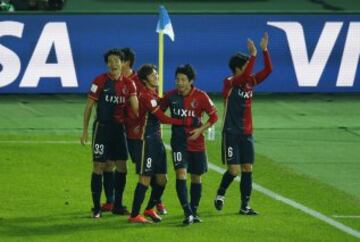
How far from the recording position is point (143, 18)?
28.8m

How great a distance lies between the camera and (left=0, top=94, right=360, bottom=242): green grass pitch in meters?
16.1

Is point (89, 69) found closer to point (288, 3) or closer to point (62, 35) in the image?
point (62, 35)

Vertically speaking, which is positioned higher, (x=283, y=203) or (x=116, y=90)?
(x=116, y=90)

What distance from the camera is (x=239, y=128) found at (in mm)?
17531

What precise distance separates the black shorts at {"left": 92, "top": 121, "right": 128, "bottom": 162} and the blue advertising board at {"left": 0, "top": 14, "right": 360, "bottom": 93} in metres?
10.9

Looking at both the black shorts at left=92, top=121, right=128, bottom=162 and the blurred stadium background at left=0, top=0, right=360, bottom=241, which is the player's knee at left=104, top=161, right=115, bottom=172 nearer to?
the black shorts at left=92, top=121, right=128, bottom=162

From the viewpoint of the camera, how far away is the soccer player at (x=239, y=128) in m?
17.4

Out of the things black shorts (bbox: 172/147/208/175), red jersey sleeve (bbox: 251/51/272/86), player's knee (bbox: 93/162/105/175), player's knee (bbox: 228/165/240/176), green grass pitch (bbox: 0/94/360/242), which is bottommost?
green grass pitch (bbox: 0/94/360/242)

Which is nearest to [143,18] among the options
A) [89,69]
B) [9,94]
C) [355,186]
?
[89,69]

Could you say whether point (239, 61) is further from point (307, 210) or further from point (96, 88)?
point (307, 210)

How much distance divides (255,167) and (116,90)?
4875mm

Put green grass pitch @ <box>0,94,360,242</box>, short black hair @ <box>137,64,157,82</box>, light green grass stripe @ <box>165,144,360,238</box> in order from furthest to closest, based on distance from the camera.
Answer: short black hair @ <box>137,64,157,82</box>
light green grass stripe @ <box>165,144,360,238</box>
green grass pitch @ <box>0,94,360,242</box>

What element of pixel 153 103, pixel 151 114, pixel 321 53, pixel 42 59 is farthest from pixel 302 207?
pixel 321 53

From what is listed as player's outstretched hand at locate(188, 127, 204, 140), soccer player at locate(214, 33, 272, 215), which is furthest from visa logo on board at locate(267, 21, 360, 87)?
player's outstretched hand at locate(188, 127, 204, 140)
